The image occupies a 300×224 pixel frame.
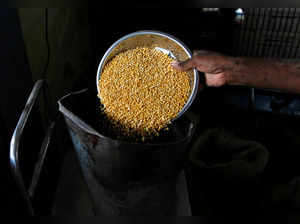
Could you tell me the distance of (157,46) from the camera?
4.15ft

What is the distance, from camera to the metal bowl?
3.80 ft

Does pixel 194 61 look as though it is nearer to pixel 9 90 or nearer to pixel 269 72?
pixel 269 72

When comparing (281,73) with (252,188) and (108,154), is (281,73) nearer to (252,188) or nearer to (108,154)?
(108,154)

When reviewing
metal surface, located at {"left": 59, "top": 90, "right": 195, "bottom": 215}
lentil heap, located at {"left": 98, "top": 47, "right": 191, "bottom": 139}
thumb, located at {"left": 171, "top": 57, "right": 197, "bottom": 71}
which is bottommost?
metal surface, located at {"left": 59, "top": 90, "right": 195, "bottom": 215}

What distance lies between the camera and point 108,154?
3.12ft

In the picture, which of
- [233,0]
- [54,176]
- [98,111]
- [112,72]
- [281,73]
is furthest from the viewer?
[54,176]

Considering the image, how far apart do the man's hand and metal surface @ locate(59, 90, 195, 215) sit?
22 cm

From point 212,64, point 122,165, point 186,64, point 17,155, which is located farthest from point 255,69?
point 17,155

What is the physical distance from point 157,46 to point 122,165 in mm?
579

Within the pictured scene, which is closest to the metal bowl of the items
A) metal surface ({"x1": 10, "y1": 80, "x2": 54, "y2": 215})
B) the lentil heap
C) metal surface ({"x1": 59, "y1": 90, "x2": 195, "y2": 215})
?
the lentil heap

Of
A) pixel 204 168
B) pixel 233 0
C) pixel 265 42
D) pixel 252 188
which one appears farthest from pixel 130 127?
pixel 265 42

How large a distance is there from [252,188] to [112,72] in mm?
1124

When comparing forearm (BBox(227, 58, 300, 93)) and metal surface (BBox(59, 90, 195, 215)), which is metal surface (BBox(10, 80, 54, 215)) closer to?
metal surface (BBox(59, 90, 195, 215))

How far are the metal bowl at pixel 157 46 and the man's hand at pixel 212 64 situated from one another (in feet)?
0.16
